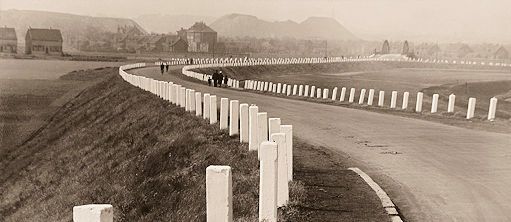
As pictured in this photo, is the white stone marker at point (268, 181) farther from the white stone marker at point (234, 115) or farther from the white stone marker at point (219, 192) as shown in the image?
the white stone marker at point (234, 115)

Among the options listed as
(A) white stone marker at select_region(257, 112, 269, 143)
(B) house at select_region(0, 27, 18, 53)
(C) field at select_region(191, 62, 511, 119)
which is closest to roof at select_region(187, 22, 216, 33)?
(B) house at select_region(0, 27, 18, 53)

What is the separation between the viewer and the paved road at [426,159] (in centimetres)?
778

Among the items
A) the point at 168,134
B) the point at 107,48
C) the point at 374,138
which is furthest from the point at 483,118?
the point at 107,48

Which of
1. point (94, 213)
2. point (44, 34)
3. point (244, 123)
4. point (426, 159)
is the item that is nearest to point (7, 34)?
point (44, 34)

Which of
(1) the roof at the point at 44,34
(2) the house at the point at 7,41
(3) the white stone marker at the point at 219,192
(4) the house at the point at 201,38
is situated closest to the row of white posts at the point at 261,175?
(3) the white stone marker at the point at 219,192

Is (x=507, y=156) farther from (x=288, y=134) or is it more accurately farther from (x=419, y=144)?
(x=288, y=134)

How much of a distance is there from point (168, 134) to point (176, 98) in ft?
14.0

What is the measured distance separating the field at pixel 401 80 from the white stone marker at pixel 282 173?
17746 mm

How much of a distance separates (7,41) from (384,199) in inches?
5022

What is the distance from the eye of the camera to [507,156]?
11.3 metres

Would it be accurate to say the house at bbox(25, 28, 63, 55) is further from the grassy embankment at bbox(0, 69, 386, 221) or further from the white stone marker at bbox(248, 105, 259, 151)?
the white stone marker at bbox(248, 105, 259, 151)

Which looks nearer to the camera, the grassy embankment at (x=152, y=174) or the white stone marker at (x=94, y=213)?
the white stone marker at (x=94, y=213)

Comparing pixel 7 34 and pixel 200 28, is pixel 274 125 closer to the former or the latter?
pixel 7 34

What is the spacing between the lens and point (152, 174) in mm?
13039
